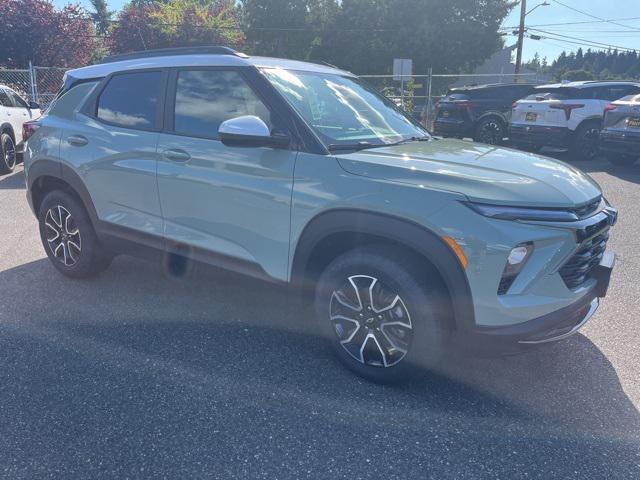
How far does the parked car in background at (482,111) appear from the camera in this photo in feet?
44.8

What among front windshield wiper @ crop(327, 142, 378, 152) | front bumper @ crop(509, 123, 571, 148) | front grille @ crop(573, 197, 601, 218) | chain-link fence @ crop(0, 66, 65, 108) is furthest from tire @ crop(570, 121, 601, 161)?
chain-link fence @ crop(0, 66, 65, 108)

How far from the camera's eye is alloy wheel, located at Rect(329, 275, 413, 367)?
3.04 m

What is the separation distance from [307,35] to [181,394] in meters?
39.0

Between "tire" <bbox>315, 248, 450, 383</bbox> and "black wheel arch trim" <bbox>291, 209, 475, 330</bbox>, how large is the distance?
12cm

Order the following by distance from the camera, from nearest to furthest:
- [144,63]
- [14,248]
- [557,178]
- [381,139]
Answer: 1. [557,178]
2. [381,139]
3. [144,63]
4. [14,248]

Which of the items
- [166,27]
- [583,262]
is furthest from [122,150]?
[166,27]

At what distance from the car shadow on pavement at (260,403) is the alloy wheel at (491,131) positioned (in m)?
10.7

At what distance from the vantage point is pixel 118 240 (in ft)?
14.2

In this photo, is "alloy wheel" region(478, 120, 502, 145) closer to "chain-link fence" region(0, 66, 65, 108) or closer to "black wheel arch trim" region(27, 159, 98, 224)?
"black wheel arch trim" region(27, 159, 98, 224)

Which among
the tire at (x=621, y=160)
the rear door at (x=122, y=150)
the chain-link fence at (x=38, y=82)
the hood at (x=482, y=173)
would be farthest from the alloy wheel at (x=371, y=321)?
the chain-link fence at (x=38, y=82)

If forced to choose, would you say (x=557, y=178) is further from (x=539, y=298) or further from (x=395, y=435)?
(x=395, y=435)

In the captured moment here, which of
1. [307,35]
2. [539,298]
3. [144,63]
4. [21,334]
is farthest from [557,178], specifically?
[307,35]

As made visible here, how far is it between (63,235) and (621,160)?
1057 cm

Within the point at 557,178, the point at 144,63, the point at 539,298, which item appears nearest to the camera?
the point at 539,298
